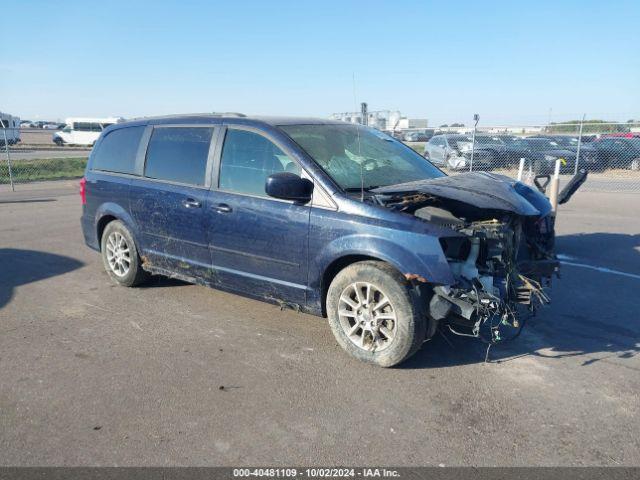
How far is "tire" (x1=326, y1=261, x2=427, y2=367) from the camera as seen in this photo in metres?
3.88

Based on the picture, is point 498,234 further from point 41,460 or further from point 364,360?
point 41,460

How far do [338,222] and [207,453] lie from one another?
1.89m

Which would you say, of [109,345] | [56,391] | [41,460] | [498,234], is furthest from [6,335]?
[498,234]

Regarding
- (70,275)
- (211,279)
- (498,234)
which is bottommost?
(70,275)

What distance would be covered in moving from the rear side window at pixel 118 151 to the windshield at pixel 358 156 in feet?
6.74

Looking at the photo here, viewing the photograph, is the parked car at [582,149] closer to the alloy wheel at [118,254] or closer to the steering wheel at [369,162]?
the steering wheel at [369,162]

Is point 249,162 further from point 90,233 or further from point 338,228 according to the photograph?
point 90,233

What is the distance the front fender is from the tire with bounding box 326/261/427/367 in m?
0.13

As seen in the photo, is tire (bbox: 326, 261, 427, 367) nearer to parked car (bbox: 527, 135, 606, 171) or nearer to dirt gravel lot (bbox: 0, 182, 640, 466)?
dirt gravel lot (bbox: 0, 182, 640, 466)

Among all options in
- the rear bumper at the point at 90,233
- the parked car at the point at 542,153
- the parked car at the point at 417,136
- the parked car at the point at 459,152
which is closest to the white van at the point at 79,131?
the parked car at the point at 417,136

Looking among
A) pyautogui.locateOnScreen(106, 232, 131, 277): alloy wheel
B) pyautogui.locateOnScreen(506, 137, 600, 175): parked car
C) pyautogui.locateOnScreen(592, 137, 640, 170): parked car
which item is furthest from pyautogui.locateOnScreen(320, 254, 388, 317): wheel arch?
pyautogui.locateOnScreen(592, 137, 640, 170): parked car

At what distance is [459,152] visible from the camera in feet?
62.2

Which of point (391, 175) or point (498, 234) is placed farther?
point (391, 175)

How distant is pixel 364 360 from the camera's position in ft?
13.6
